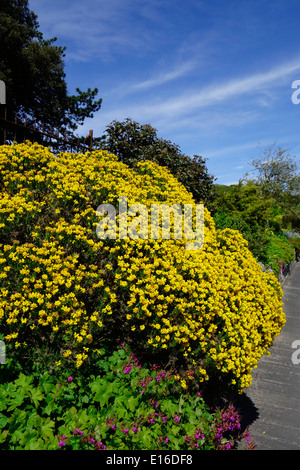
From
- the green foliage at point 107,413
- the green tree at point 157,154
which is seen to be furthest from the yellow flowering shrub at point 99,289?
the green tree at point 157,154

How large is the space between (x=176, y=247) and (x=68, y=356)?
6.37 ft

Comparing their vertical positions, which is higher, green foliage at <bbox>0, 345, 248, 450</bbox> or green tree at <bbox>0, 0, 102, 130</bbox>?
green tree at <bbox>0, 0, 102, 130</bbox>

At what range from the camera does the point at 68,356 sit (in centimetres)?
319

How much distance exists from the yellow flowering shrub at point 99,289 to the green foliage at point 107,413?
0.89 feet

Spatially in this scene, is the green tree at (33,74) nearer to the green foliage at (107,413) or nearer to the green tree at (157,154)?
the green tree at (157,154)

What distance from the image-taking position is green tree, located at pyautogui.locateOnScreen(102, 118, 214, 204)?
9.02 metres

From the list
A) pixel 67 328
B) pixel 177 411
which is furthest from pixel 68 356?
pixel 177 411

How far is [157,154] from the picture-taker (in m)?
8.98

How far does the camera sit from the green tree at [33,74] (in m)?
21.2

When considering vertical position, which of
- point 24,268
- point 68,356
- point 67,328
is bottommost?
point 68,356

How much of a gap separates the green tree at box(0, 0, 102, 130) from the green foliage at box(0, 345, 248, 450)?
21434mm

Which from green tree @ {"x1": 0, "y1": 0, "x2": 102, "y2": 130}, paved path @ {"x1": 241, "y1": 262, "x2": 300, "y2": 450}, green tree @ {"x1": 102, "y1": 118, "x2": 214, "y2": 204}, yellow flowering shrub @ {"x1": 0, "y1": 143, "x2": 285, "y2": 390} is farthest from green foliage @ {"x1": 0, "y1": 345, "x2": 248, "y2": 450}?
green tree @ {"x1": 0, "y1": 0, "x2": 102, "y2": 130}

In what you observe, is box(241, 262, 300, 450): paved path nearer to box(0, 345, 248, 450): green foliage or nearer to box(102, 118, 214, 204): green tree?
box(0, 345, 248, 450): green foliage
